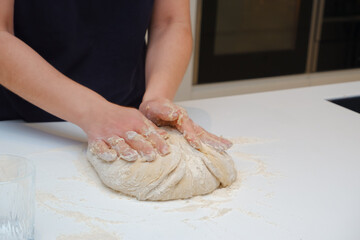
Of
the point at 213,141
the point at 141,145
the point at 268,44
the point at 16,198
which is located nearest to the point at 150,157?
the point at 141,145

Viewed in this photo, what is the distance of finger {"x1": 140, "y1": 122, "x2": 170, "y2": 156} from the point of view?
902 mm

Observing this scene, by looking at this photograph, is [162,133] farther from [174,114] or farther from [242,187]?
[242,187]

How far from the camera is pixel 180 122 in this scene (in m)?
0.97

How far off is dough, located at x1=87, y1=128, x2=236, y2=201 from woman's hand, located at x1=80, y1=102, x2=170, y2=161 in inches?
0.6

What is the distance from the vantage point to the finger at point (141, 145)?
88 cm

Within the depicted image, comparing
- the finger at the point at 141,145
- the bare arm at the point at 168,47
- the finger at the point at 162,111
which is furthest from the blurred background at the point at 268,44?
the finger at the point at 141,145

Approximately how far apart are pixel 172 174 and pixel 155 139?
8 centimetres

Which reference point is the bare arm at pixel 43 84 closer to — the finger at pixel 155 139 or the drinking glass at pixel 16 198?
the finger at pixel 155 139

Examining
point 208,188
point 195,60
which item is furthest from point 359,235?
point 195,60

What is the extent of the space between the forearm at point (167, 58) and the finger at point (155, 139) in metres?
0.17

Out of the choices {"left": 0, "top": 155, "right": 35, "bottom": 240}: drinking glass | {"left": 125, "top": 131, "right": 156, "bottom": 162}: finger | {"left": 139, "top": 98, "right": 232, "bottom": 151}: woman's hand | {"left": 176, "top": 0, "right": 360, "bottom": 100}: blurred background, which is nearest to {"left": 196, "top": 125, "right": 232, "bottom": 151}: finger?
{"left": 139, "top": 98, "right": 232, "bottom": 151}: woman's hand

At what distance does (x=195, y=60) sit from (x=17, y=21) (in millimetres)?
1476

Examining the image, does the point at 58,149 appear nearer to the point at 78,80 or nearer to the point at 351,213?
the point at 78,80

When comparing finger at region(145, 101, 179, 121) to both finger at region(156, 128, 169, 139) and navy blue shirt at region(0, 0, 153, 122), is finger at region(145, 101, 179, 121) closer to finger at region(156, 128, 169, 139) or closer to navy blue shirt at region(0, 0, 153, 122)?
finger at region(156, 128, 169, 139)
